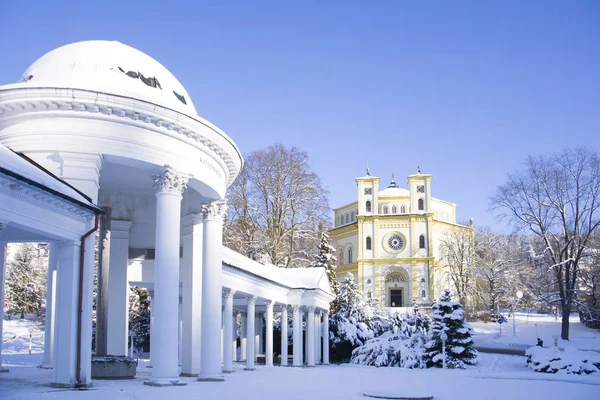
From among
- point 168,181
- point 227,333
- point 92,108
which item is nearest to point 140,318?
point 227,333

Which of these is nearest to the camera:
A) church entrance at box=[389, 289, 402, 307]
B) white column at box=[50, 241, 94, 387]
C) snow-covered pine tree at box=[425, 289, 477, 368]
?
white column at box=[50, 241, 94, 387]

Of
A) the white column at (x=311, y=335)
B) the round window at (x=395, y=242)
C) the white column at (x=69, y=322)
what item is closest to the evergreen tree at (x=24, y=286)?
the white column at (x=311, y=335)

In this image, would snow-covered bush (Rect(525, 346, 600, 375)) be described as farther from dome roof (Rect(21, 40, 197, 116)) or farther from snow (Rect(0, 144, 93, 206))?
snow (Rect(0, 144, 93, 206))

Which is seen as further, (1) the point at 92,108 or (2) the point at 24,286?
(2) the point at 24,286

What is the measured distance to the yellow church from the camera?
78.6 m

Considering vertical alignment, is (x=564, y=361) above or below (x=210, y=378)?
below

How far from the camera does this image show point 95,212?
1628cm

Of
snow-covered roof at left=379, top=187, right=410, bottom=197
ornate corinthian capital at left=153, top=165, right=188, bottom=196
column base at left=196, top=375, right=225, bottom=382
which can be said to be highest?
snow-covered roof at left=379, top=187, right=410, bottom=197

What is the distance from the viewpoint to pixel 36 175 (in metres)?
14.5

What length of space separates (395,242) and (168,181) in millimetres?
63854

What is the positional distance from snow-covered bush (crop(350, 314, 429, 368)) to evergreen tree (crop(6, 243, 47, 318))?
28222mm

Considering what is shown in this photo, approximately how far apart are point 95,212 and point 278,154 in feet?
114

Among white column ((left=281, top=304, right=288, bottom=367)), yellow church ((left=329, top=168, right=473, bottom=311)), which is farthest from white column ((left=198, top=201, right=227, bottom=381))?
yellow church ((left=329, top=168, right=473, bottom=311))

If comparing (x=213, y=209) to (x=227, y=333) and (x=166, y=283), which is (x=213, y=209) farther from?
(x=227, y=333)
